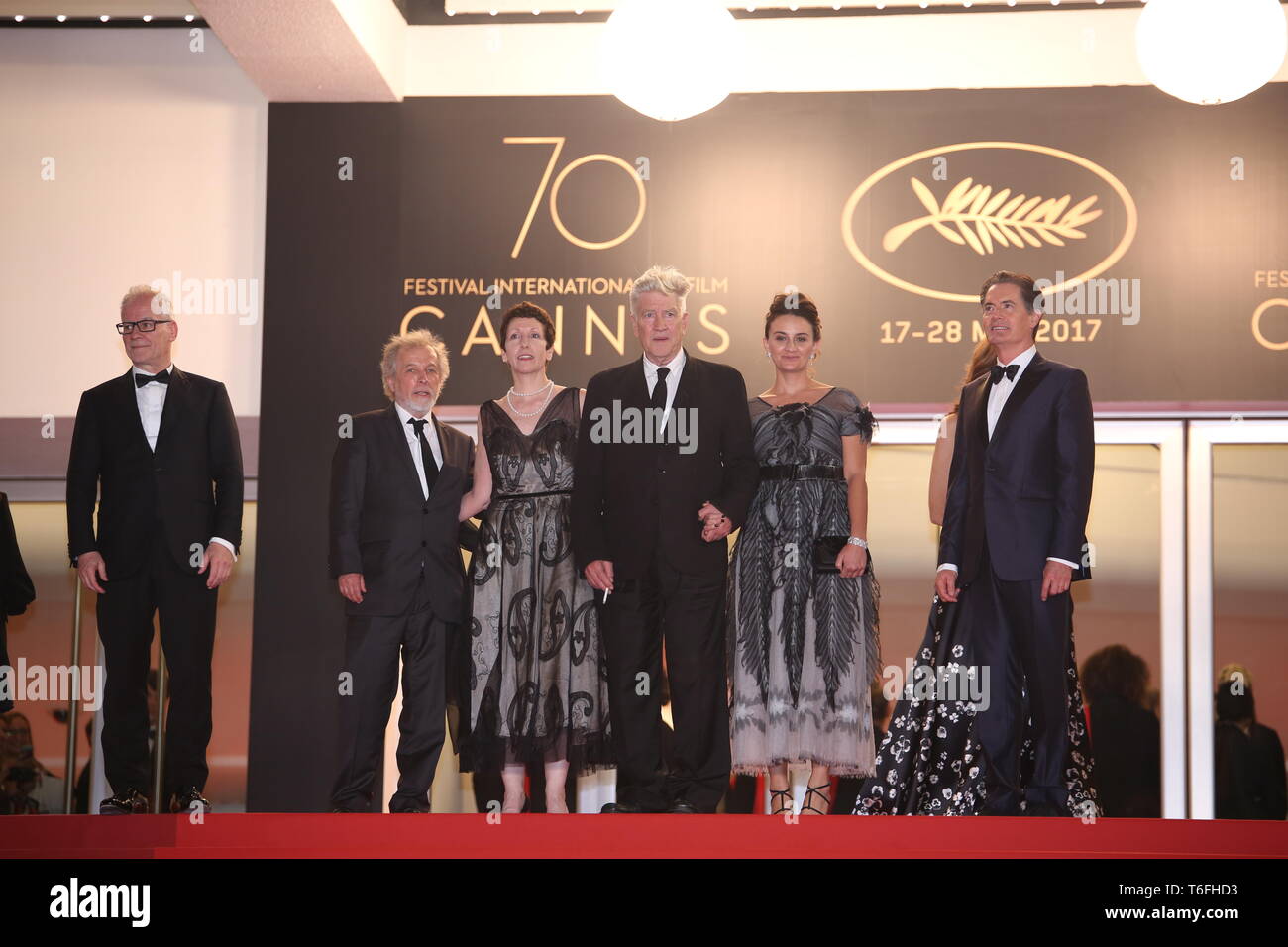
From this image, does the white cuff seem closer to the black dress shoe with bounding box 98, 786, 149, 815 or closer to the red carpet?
the black dress shoe with bounding box 98, 786, 149, 815

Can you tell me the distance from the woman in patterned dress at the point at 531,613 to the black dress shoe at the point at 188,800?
89 cm

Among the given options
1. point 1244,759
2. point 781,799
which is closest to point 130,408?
point 781,799

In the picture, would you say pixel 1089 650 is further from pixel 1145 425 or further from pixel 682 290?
pixel 682 290

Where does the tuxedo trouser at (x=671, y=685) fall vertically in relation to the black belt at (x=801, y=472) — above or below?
below

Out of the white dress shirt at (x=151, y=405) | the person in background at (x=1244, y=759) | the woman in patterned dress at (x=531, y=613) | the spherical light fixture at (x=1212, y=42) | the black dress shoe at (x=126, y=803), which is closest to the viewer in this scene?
the black dress shoe at (x=126, y=803)

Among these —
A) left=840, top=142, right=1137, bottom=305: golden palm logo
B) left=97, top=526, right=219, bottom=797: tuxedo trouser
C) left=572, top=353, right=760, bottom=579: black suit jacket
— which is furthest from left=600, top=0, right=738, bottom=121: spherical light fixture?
left=97, top=526, right=219, bottom=797: tuxedo trouser

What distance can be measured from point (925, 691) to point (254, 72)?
4001mm

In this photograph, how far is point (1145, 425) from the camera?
6.42 meters

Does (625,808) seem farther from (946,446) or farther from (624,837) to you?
(946,446)

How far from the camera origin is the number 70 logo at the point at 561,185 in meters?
6.61

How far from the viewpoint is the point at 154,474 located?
490cm

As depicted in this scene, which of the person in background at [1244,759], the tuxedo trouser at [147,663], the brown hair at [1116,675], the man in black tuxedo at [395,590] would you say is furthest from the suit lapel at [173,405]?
the person in background at [1244,759]

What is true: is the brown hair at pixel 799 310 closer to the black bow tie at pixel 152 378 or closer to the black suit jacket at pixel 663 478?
the black suit jacket at pixel 663 478

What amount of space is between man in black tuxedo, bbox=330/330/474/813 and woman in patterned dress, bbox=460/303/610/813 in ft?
0.39
